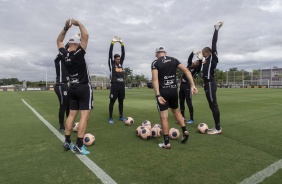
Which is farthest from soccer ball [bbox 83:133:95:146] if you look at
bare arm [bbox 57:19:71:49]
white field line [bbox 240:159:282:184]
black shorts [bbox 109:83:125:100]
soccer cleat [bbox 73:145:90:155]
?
black shorts [bbox 109:83:125:100]

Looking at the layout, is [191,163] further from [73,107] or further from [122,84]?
[122,84]

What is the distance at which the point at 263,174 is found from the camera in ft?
12.3

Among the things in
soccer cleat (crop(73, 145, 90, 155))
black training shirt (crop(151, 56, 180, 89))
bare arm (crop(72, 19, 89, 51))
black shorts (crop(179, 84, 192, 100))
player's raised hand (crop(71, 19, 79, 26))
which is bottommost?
soccer cleat (crop(73, 145, 90, 155))

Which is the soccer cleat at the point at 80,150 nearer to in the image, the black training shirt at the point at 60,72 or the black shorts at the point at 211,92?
the black training shirt at the point at 60,72

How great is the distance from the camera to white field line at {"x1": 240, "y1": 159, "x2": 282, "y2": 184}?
3.54m

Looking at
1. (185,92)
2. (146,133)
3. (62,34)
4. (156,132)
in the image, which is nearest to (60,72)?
(62,34)

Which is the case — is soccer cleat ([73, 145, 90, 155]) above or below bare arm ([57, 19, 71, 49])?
below

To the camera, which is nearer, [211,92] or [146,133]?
[146,133]

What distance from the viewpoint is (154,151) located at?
5.04 meters

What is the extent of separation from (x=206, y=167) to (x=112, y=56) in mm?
5531

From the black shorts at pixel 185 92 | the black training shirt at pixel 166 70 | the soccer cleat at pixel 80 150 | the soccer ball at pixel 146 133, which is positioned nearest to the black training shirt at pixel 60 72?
the soccer cleat at pixel 80 150

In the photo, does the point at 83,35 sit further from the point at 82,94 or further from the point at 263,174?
the point at 263,174

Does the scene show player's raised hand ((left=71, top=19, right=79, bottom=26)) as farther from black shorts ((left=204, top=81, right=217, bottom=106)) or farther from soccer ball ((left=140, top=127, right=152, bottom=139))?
black shorts ((left=204, top=81, right=217, bottom=106))

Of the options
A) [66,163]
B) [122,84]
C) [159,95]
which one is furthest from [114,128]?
[66,163]
